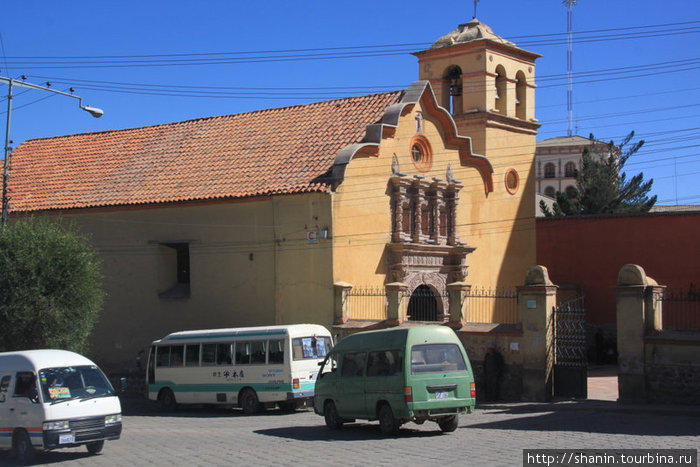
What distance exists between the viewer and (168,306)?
3098cm

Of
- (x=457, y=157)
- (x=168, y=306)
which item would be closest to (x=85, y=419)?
(x=168, y=306)

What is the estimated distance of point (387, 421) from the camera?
54.9 ft

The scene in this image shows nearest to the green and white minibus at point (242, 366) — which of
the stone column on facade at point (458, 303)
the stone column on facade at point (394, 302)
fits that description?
the stone column on facade at point (394, 302)

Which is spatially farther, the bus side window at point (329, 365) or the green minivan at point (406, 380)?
the bus side window at point (329, 365)

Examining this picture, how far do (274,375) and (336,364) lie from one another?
14.5 feet

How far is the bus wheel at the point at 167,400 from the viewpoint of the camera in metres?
25.5

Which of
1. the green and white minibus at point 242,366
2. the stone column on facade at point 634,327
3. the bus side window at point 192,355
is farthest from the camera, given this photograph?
the bus side window at point 192,355

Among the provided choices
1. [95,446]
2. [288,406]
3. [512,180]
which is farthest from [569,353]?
[512,180]

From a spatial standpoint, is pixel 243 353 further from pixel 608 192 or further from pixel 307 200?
pixel 608 192

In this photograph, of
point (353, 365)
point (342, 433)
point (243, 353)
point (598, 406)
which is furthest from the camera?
point (243, 353)

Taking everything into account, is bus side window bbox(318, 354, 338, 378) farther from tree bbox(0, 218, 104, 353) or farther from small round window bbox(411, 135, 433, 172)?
small round window bbox(411, 135, 433, 172)

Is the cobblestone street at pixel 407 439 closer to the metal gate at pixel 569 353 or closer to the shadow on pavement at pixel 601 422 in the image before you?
the shadow on pavement at pixel 601 422

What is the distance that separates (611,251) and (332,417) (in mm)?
20163

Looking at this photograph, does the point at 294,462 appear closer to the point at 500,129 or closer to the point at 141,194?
the point at 141,194
